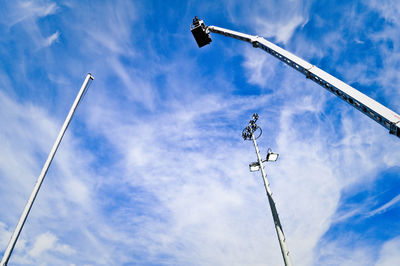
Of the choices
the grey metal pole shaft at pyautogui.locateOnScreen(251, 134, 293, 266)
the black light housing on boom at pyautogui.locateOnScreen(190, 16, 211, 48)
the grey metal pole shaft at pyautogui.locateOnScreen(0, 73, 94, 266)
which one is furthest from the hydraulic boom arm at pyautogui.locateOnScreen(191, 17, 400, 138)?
the grey metal pole shaft at pyautogui.locateOnScreen(0, 73, 94, 266)

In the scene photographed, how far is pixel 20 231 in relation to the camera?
6.08m

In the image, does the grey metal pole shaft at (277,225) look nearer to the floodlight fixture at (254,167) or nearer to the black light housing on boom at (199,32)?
the floodlight fixture at (254,167)

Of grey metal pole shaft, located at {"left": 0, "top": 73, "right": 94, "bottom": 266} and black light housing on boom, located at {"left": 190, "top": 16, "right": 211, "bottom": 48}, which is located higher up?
black light housing on boom, located at {"left": 190, "top": 16, "right": 211, "bottom": 48}

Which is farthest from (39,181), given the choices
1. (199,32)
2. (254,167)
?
(199,32)

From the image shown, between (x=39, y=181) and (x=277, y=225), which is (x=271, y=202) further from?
(x=39, y=181)

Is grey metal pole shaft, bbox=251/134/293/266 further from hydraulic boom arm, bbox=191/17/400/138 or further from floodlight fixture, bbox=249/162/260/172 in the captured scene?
hydraulic boom arm, bbox=191/17/400/138

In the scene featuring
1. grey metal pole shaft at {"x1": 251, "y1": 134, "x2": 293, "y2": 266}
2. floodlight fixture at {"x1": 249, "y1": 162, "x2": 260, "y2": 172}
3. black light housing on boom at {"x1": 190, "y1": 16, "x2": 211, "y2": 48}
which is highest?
black light housing on boom at {"x1": 190, "y1": 16, "x2": 211, "y2": 48}

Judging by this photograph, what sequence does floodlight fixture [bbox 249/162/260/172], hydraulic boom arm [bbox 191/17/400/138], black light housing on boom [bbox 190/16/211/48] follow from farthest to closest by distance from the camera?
black light housing on boom [bbox 190/16/211/48] < floodlight fixture [bbox 249/162/260/172] < hydraulic boom arm [bbox 191/17/400/138]

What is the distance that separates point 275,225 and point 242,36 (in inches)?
443

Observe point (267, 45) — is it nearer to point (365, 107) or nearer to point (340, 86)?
point (340, 86)

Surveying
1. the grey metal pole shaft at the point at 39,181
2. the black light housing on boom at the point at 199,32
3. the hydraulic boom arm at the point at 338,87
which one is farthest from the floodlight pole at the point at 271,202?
the grey metal pole shaft at the point at 39,181

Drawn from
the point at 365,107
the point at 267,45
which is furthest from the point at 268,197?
the point at 267,45

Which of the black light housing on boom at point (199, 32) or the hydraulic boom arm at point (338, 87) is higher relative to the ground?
the black light housing on boom at point (199, 32)

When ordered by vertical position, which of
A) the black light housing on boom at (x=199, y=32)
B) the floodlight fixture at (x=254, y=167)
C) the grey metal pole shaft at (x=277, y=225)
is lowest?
the grey metal pole shaft at (x=277, y=225)
